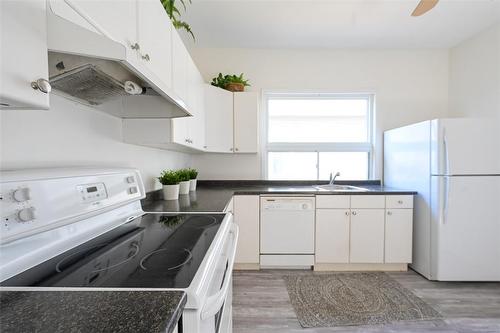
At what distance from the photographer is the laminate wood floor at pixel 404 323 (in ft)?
5.03

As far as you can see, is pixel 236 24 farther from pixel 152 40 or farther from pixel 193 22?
pixel 152 40

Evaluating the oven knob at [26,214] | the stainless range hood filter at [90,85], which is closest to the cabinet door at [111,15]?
the stainless range hood filter at [90,85]

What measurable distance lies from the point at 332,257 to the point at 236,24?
2.56m

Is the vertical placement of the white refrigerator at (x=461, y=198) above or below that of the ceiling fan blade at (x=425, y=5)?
below

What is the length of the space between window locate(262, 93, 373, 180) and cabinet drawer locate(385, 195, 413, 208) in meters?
0.67

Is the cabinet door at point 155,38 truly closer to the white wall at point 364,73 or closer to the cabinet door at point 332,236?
the white wall at point 364,73

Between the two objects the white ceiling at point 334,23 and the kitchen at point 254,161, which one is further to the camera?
the white ceiling at point 334,23

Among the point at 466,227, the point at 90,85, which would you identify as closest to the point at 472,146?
the point at 466,227

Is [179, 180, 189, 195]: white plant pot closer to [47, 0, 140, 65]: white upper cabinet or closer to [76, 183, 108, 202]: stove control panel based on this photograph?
[76, 183, 108, 202]: stove control panel

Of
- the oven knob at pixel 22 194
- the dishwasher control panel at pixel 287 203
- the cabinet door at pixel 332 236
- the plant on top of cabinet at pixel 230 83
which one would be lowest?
the cabinet door at pixel 332 236

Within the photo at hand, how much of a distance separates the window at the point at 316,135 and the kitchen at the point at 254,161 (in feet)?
0.08

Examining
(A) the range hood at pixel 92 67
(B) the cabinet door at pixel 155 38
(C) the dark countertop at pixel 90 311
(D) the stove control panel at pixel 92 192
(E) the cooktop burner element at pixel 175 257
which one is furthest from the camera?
(B) the cabinet door at pixel 155 38

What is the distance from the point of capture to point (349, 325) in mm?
1557

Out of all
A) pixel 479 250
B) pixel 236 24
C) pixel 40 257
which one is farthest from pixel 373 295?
pixel 236 24
